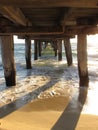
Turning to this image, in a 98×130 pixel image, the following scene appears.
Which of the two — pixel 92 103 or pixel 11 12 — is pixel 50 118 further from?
pixel 11 12

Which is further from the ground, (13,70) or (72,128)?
(13,70)

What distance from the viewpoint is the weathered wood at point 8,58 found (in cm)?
754

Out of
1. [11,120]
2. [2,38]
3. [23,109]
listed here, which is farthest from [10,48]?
[11,120]

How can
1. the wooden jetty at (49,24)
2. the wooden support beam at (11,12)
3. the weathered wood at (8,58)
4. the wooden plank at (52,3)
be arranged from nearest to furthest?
1. the wooden plank at (52,3)
2. the wooden support beam at (11,12)
3. the wooden jetty at (49,24)
4. the weathered wood at (8,58)

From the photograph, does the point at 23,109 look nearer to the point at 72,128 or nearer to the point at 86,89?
the point at 72,128

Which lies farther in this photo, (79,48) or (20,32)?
(79,48)

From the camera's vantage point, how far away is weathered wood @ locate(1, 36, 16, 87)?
24.7 feet

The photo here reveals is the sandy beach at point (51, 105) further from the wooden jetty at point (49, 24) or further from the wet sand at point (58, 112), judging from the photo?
the wooden jetty at point (49, 24)

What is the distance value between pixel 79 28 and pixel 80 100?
1903 millimetres

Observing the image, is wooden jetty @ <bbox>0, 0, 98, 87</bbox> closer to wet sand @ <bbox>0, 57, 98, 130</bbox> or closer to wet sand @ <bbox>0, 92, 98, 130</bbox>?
wet sand @ <bbox>0, 57, 98, 130</bbox>

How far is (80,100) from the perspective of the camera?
646 cm

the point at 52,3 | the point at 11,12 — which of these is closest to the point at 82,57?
the point at 11,12

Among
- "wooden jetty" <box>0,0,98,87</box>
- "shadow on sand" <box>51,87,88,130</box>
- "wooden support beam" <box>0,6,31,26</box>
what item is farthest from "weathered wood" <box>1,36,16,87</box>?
"shadow on sand" <box>51,87,88,130</box>

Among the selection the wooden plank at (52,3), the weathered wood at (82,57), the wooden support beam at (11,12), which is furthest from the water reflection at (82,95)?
the wooden plank at (52,3)
